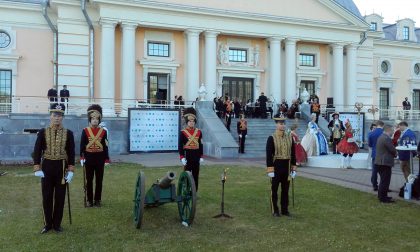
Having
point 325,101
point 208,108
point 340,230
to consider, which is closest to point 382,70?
point 325,101

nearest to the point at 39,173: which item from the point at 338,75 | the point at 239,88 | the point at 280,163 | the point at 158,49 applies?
the point at 280,163

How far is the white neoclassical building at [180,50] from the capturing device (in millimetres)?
25406

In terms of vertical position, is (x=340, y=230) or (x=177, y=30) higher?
(x=177, y=30)

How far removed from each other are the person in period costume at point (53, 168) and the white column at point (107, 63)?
17838mm

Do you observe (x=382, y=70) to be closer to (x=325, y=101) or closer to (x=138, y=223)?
(x=325, y=101)

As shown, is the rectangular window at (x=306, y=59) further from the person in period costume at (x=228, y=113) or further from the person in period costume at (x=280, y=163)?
the person in period costume at (x=280, y=163)

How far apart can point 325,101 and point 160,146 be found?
14.6 meters

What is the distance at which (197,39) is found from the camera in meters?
27.3

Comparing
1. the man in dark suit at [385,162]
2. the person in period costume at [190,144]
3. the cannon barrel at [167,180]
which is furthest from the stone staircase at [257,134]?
the cannon barrel at [167,180]

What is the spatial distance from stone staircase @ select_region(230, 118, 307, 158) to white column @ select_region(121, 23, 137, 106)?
613 centimetres

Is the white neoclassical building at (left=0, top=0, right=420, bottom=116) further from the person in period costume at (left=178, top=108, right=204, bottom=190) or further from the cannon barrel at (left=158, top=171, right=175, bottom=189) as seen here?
the cannon barrel at (left=158, top=171, right=175, bottom=189)

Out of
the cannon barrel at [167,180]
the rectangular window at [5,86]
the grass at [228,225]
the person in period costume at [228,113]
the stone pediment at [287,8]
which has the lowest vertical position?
the grass at [228,225]

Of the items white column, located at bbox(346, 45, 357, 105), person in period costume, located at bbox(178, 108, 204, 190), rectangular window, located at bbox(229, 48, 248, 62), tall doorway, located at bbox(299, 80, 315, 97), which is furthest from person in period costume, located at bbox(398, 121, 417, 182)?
white column, located at bbox(346, 45, 357, 105)

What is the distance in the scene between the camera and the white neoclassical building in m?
25.4
